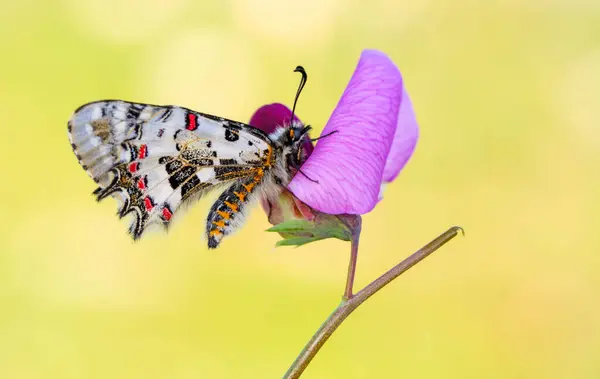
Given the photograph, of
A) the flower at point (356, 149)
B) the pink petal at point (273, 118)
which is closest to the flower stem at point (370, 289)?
the flower at point (356, 149)

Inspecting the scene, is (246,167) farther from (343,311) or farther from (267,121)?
(343,311)

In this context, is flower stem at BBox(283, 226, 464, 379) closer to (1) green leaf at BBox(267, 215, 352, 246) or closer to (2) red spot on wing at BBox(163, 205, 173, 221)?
(1) green leaf at BBox(267, 215, 352, 246)

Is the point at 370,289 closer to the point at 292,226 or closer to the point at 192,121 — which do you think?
the point at 292,226

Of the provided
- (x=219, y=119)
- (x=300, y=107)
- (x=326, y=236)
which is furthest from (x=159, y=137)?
(x=300, y=107)

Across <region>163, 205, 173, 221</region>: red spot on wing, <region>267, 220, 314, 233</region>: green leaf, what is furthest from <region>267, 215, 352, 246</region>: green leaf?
<region>163, 205, 173, 221</region>: red spot on wing

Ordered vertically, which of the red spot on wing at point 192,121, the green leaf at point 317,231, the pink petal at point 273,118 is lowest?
the green leaf at point 317,231

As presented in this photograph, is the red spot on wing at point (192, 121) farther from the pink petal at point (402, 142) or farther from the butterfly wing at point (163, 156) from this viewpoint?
the pink petal at point (402, 142)

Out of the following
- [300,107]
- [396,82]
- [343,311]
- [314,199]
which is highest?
[300,107]
